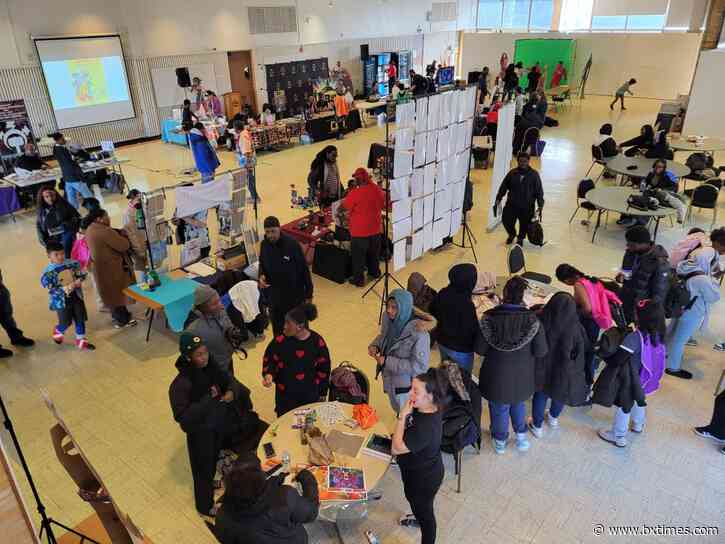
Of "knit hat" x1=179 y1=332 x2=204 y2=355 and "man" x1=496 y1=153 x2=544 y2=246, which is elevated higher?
"knit hat" x1=179 y1=332 x2=204 y2=355

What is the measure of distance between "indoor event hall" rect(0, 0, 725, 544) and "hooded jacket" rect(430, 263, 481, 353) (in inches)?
0.7

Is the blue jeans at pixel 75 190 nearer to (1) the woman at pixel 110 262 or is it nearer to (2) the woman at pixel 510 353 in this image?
(1) the woman at pixel 110 262

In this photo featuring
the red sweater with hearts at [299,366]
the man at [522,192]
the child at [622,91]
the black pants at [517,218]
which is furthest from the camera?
the child at [622,91]

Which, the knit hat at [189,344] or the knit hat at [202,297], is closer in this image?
the knit hat at [189,344]

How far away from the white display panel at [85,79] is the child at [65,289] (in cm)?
993

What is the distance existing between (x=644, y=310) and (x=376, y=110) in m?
15.2

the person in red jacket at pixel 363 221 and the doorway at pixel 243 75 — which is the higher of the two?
the doorway at pixel 243 75

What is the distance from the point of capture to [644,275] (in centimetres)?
452

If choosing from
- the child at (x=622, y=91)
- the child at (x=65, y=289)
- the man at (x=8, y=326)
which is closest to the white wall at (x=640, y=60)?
the child at (x=622, y=91)

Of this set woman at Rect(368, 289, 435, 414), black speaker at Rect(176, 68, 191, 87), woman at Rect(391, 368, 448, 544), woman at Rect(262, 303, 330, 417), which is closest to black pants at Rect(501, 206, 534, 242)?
woman at Rect(368, 289, 435, 414)

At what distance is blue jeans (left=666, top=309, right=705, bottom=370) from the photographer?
15.9 ft

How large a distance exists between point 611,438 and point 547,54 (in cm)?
2047

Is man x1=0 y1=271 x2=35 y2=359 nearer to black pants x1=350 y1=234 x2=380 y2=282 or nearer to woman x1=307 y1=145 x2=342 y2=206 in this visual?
black pants x1=350 y1=234 x2=380 y2=282

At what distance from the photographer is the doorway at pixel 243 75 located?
16781 mm
